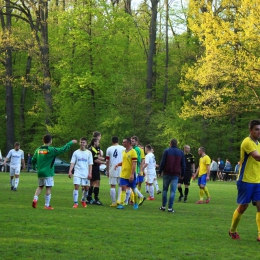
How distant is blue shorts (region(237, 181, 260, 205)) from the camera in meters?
10.1

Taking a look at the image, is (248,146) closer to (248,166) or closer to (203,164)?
(248,166)

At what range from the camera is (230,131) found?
51.0m

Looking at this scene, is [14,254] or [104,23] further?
[104,23]

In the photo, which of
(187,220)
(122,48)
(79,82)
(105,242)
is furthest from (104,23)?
(105,242)

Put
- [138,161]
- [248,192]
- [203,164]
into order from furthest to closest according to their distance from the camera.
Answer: [203,164], [138,161], [248,192]

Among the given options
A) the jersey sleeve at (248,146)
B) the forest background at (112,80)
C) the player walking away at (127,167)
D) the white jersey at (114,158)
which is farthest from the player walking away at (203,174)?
the forest background at (112,80)

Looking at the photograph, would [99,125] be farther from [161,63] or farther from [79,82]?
[161,63]

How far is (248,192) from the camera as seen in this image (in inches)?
397

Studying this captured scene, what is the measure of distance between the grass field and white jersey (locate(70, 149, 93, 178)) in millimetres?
959

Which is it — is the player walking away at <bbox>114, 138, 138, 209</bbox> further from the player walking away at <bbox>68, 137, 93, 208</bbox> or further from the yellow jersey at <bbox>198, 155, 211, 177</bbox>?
the yellow jersey at <bbox>198, 155, 211, 177</bbox>

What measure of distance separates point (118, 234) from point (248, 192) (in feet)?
7.88

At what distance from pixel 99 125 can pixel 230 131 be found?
11.1 m

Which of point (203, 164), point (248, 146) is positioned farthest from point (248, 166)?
point (203, 164)

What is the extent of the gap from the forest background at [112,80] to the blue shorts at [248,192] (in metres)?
32.1
